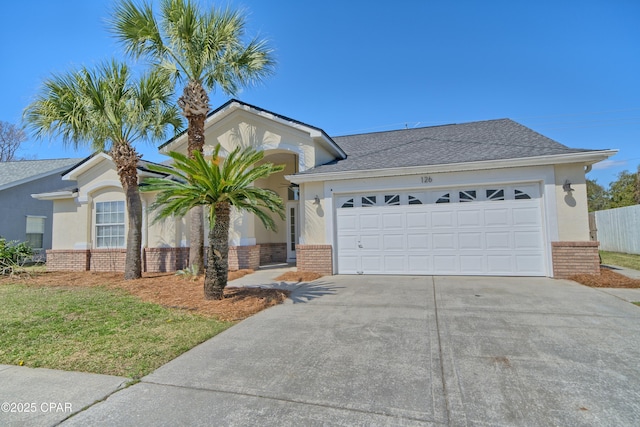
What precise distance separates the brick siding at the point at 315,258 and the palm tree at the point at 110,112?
554cm

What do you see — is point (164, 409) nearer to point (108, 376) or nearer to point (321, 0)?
point (108, 376)

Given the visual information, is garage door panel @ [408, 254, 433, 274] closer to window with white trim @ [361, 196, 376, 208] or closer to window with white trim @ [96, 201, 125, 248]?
window with white trim @ [361, 196, 376, 208]

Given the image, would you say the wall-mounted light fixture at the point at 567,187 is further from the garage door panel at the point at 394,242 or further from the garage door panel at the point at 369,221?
the garage door panel at the point at 369,221

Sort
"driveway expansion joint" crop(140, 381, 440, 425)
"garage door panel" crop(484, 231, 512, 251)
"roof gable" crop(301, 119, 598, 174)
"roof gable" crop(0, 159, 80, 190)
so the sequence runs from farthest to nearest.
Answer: "roof gable" crop(0, 159, 80, 190)
"roof gable" crop(301, 119, 598, 174)
"garage door panel" crop(484, 231, 512, 251)
"driveway expansion joint" crop(140, 381, 440, 425)

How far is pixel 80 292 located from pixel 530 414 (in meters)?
10.1

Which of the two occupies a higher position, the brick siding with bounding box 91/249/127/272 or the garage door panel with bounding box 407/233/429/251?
the garage door panel with bounding box 407/233/429/251

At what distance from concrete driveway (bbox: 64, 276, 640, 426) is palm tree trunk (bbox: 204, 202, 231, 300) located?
5.00ft

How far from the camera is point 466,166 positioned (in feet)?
30.4

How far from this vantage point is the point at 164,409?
2.88 metres

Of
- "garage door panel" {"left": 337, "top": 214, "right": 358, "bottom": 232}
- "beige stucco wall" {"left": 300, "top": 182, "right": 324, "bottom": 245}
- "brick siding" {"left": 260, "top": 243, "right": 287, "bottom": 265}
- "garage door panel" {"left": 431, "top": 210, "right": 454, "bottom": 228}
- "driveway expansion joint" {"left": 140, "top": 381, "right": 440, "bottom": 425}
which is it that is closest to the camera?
"driveway expansion joint" {"left": 140, "top": 381, "right": 440, "bottom": 425}

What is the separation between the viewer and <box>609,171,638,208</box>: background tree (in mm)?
24953

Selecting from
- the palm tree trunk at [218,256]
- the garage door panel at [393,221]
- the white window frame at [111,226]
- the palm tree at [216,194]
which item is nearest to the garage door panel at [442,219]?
the garage door panel at [393,221]

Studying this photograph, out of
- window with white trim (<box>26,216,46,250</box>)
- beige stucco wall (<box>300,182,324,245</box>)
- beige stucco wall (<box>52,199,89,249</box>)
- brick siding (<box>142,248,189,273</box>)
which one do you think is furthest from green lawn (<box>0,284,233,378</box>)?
window with white trim (<box>26,216,46,250</box>)

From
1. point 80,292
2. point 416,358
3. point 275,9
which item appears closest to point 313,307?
point 416,358
